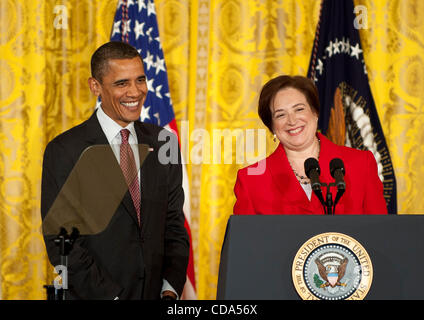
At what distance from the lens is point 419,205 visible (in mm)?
3793

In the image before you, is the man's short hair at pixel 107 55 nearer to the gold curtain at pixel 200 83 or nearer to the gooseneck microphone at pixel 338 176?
the gold curtain at pixel 200 83

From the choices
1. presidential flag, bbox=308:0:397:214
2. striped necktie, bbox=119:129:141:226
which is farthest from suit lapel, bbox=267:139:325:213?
presidential flag, bbox=308:0:397:214

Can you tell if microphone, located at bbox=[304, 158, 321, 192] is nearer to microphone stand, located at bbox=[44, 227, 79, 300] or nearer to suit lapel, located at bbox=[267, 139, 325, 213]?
suit lapel, located at bbox=[267, 139, 325, 213]

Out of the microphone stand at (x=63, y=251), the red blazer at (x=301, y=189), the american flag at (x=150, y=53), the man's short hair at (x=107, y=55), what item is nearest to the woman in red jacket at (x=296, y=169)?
the red blazer at (x=301, y=189)

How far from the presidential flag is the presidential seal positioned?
7.00 feet

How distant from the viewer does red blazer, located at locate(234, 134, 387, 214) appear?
2373 millimetres

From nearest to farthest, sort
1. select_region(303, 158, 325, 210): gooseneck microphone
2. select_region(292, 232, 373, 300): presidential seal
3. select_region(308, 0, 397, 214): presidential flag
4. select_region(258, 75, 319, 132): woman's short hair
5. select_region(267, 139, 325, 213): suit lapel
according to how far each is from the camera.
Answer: select_region(292, 232, 373, 300): presidential seal → select_region(303, 158, 325, 210): gooseneck microphone → select_region(267, 139, 325, 213): suit lapel → select_region(258, 75, 319, 132): woman's short hair → select_region(308, 0, 397, 214): presidential flag

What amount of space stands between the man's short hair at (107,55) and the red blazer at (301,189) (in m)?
0.83

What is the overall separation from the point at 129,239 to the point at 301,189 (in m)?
0.81

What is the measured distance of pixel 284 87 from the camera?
105 inches

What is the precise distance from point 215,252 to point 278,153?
1336 mm

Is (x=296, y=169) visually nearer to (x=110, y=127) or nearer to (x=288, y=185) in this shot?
(x=288, y=185)

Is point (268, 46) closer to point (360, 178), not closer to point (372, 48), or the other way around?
point (372, 48)

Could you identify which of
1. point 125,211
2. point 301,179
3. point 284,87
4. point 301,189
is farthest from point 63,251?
point 284,87
